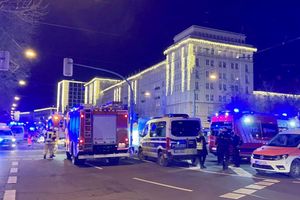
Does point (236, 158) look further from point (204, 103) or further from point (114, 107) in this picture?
point (204, 103)

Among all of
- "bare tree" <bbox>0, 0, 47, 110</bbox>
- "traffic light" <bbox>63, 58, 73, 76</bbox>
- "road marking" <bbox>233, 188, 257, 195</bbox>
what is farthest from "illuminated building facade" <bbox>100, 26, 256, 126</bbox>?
"road marking" <bbox>233, 188, 257, 195</bbox>

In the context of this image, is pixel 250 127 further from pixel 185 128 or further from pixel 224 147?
pixel 185 128

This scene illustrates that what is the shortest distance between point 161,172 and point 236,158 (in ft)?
13.2

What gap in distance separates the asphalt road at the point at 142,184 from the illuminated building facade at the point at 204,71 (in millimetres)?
71763

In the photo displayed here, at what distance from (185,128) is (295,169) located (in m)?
4.92

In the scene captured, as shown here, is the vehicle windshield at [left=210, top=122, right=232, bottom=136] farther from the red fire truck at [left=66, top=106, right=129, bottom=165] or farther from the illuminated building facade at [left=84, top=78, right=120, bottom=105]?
the illuminated building facade at [left=84, top=78, right=120, bottom=105]

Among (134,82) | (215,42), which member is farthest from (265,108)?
(134,82)

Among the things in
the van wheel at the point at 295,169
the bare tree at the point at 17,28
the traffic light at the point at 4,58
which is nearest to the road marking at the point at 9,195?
the bare tree at the point at 17,28

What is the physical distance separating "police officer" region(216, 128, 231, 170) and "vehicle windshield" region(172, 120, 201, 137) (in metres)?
1.21

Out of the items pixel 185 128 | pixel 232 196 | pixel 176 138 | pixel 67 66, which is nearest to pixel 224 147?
pixel 185 128

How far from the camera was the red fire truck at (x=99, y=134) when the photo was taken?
15.9 meters

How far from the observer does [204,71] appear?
295 ft

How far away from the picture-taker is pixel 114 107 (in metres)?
17.0

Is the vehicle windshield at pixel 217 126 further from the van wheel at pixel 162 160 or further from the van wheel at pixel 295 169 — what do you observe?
the van wheel at pixel 295 169
